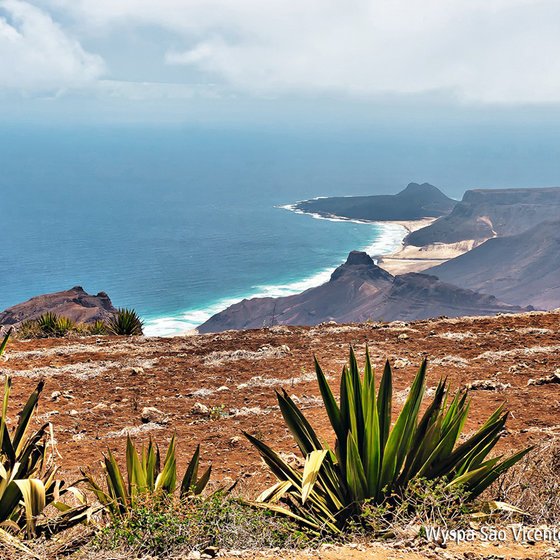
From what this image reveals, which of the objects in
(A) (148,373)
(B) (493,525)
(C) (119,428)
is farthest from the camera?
(A) (148,373)

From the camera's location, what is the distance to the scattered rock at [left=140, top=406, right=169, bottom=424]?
746 centimetres

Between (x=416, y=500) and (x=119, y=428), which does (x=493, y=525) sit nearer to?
(x=416, y=500)

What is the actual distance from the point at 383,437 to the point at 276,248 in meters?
144

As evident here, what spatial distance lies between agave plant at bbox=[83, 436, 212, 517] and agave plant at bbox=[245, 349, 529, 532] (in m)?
0.52

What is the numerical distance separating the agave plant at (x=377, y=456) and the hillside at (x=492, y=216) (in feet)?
490

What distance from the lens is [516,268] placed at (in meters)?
125

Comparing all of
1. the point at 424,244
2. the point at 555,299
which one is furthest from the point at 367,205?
the point at 555,299

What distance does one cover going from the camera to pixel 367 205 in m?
198

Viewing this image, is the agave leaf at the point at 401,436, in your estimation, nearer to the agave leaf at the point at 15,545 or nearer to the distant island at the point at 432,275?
the agave leaf at the point at 15,545

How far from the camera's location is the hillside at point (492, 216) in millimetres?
150750

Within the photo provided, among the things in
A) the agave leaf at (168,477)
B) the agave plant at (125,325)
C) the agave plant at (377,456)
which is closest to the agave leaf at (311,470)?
the agave plant at (377,456)

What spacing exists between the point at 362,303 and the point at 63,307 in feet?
205

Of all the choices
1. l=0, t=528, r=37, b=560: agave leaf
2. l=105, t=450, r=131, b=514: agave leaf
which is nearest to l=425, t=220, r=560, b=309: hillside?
l=105, t=450, r=131, b=514: agave leaf

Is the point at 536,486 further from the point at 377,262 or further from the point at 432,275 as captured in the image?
the point at 377,262
